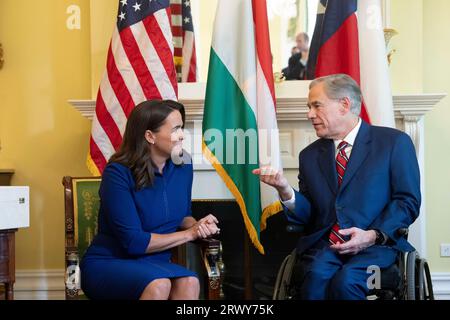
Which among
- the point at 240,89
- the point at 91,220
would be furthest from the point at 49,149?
the point at 240,89

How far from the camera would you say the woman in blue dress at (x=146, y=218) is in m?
2.62

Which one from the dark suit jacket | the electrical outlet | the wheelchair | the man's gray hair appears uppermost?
the man's gray hair

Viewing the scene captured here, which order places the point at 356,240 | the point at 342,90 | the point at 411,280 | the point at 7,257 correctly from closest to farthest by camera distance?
1. the point at 411,280
2. the point at 356,240
3. the point at 342,90
4. the point at 7,257

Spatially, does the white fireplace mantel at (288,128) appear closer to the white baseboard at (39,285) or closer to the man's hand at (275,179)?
the white baseboard at (39,285)

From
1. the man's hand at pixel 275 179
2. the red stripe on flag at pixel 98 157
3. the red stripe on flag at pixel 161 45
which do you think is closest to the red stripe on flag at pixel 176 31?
the red stripe on flag at pixel 161 45

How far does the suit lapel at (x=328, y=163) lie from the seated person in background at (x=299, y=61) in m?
1.59

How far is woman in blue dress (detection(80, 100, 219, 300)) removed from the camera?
2625mm

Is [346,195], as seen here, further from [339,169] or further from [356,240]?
[356,240]

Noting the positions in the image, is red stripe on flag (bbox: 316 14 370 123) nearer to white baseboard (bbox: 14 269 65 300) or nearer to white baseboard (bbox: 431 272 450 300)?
white baseboard (bbox: 431 272 450 300)

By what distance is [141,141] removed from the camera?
281 centimetres

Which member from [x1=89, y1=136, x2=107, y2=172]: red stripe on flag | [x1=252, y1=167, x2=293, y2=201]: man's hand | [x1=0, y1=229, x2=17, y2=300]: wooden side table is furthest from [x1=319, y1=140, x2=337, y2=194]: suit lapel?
[x1=0, y1=229, x2=17, y2=300]: wooden side table

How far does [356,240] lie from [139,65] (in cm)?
161

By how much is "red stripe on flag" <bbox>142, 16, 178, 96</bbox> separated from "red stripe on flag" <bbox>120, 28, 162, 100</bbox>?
3.6 inches

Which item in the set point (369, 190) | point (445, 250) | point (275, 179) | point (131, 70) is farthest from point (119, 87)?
point (445, 250)
